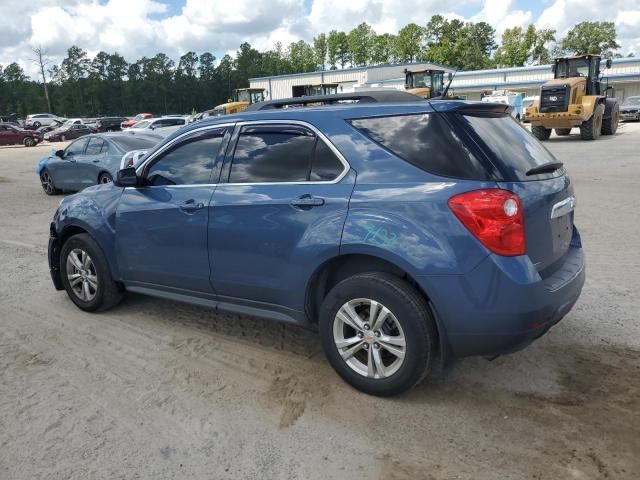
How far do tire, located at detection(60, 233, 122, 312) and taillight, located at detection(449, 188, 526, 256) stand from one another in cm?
321

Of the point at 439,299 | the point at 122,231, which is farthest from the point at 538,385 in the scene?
the point at 122,231

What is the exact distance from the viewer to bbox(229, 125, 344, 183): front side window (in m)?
3.48

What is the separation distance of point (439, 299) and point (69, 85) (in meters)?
112

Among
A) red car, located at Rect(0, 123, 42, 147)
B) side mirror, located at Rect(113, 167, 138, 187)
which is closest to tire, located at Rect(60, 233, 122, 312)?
side mirror, located at Rect(113, 167, 138, 187)

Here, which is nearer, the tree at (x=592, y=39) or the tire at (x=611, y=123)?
the tire at (x=611, y=123)

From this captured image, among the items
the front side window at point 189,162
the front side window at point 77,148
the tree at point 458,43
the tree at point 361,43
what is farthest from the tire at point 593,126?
the tree at point 361,43

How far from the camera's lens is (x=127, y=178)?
4.45 m

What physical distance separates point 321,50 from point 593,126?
368 ft

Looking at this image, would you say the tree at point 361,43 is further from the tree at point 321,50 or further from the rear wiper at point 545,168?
the rear wiper at point 545,168

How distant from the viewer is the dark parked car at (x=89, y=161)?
11.8 meters

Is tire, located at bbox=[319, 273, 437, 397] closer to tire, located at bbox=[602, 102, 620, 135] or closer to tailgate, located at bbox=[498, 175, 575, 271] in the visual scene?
tailgate, located at bbox=[498, 175, 575, 271]

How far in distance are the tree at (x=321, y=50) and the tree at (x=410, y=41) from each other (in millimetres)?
21016

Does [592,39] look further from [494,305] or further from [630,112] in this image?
[494,305]

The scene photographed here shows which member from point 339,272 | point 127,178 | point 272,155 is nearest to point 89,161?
point 127,178
